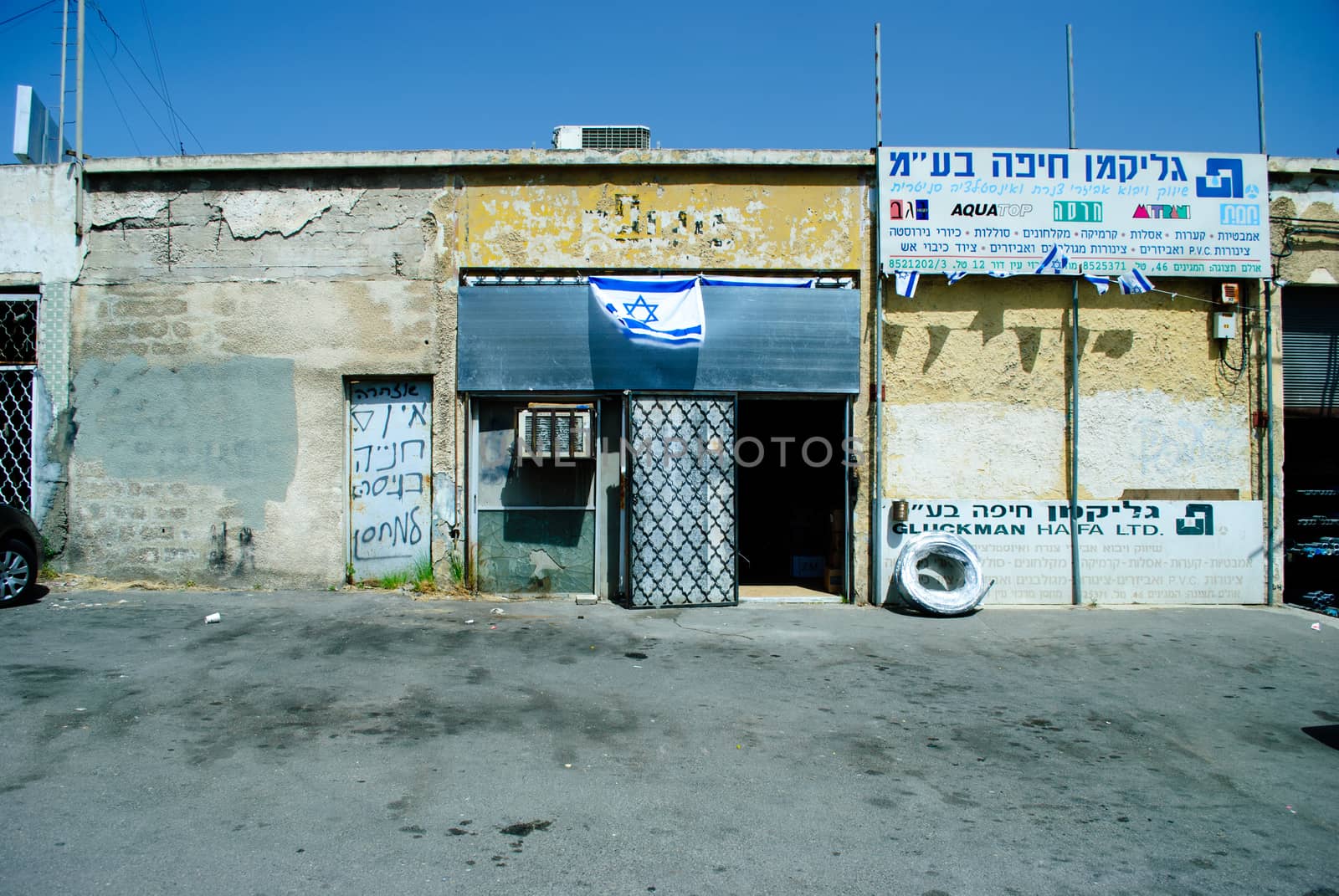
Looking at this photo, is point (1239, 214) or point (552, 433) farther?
point (1239, 214)

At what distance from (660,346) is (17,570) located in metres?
6.98

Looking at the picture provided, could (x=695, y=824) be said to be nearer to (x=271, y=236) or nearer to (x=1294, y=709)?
(x=1294, y=709)

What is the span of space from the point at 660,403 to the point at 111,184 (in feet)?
22.9

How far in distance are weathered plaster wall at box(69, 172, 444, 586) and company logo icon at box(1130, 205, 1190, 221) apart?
818cm

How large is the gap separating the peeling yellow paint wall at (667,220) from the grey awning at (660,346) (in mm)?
446

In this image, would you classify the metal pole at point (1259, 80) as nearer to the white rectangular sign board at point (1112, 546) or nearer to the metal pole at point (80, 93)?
the white rectangular sign board at point (1112, 546)

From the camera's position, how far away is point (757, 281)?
34.3 feet

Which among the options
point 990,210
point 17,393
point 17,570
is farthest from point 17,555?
point 990,210

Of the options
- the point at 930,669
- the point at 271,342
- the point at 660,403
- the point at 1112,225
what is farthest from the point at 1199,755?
the point at 271,342

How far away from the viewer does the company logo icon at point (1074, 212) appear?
1056 centimetres

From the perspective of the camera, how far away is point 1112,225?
1061 cm

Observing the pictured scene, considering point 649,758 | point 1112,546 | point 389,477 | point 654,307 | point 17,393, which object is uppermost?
point 654,307


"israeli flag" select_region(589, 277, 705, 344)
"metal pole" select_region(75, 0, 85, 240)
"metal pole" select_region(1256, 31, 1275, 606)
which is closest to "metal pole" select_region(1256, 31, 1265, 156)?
"metal pole" select_region(1256, 31, 1275, 606)

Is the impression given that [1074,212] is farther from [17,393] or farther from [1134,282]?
[17,393]
